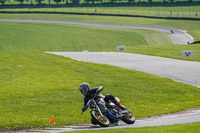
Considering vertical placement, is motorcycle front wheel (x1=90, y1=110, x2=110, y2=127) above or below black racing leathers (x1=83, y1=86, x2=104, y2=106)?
below

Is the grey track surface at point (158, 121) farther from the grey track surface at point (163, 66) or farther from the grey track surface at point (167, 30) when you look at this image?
the grey track surface at point (167, 30)

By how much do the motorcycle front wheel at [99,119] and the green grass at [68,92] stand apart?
184cm

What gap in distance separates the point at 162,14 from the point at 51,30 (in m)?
40.8

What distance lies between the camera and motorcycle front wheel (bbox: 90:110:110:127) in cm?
1683

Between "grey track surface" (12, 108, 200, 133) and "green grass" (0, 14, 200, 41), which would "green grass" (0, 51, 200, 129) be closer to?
"grey track surface" (12, 108, 200, 133)

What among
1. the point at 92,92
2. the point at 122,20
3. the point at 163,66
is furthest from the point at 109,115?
the point at 122,20

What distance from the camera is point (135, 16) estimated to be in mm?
128000

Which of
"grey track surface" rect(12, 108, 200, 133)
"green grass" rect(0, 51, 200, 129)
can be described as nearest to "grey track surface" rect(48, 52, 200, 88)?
"green grass" rect(0, 51, 200, 129)

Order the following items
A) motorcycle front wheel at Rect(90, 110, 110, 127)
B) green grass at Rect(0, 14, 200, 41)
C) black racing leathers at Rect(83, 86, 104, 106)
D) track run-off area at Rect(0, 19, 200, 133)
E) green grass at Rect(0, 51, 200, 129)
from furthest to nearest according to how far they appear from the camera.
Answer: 1. green grass at Rect(0, 14, 200, 41)
2. green grass at Rect(0, 51, 200, 129)
3. track run-off area at Rect(0, 19, 200, 133)
4. black racing leathers at Rect(83, 86, 104, 106)
5. motorcycle front wheel at Rect(90, 110, 110, 127)

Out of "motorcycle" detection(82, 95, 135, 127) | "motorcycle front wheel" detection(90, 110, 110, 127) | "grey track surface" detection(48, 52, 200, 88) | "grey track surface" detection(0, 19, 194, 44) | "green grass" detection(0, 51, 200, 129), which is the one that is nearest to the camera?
"motorcycle front wheel" detection(90, 110, 110, 127)

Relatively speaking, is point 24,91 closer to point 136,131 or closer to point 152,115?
point 152,115

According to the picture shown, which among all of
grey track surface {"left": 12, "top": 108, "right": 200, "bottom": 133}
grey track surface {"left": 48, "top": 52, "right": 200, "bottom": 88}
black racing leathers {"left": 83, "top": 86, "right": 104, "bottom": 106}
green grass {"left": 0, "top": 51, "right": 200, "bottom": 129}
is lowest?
grey track surface {"left": 48, "top": 52, "right": 200, "bottom": 88}

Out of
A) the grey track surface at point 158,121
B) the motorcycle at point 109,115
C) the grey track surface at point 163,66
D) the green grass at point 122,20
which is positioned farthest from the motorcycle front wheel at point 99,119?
the green grass at point 122,20

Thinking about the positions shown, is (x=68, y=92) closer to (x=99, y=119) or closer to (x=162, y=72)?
(x=99, y=119)
